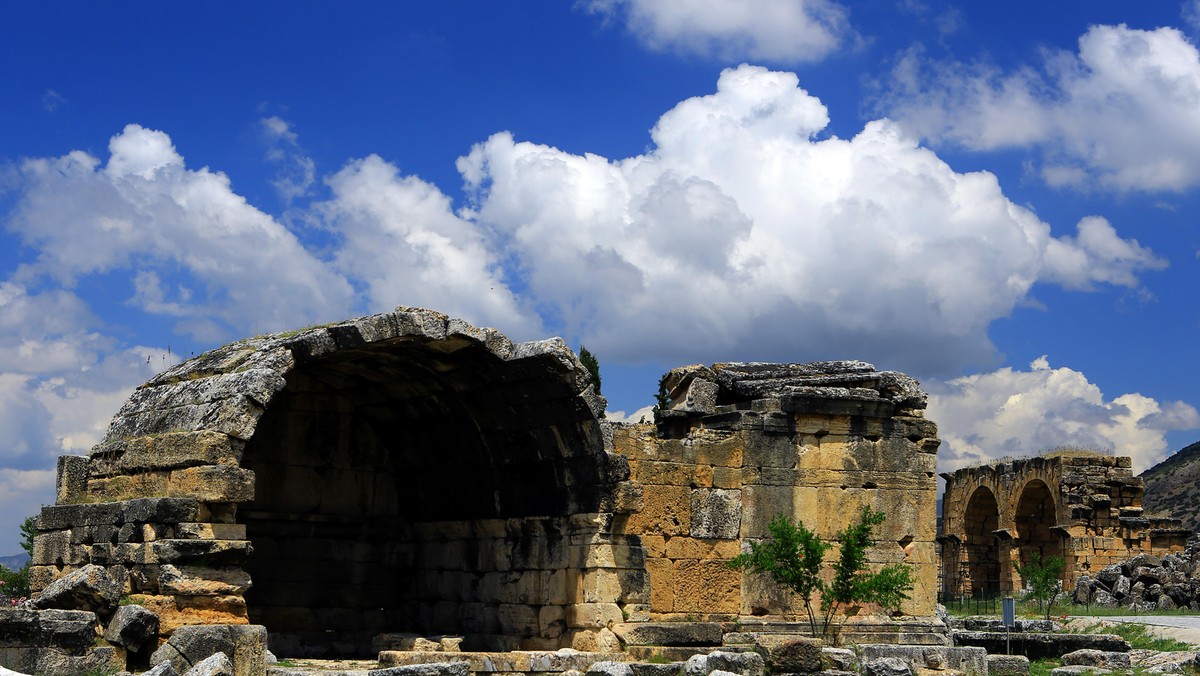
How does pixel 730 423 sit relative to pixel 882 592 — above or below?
above

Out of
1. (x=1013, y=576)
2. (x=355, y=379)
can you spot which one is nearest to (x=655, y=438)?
(x=355, y=379)

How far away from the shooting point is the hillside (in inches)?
2574

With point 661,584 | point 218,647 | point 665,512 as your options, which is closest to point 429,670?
point 218,647

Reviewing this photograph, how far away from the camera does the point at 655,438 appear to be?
16625mm

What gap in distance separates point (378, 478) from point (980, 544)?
3040cm

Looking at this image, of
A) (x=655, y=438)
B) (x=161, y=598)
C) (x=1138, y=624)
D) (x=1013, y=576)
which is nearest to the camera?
(x=161, y=598)

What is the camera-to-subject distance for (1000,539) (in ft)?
139

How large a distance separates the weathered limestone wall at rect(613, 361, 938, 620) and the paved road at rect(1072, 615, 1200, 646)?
16.9ft

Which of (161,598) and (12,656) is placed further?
(161,598)

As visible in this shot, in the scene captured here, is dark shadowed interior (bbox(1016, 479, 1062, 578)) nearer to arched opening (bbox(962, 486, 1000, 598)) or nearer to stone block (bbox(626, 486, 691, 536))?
arched opening (bbox(962, 486, 1000, 598))

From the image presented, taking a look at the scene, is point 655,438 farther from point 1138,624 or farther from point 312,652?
point 1138,624

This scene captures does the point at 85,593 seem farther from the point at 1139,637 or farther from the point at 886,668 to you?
the point at 1139,637

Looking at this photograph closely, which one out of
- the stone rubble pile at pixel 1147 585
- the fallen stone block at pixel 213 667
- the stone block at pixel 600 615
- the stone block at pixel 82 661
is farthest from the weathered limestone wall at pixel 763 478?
the stone rubble pile at pixel 1147 585

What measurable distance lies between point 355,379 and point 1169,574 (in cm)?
2017
